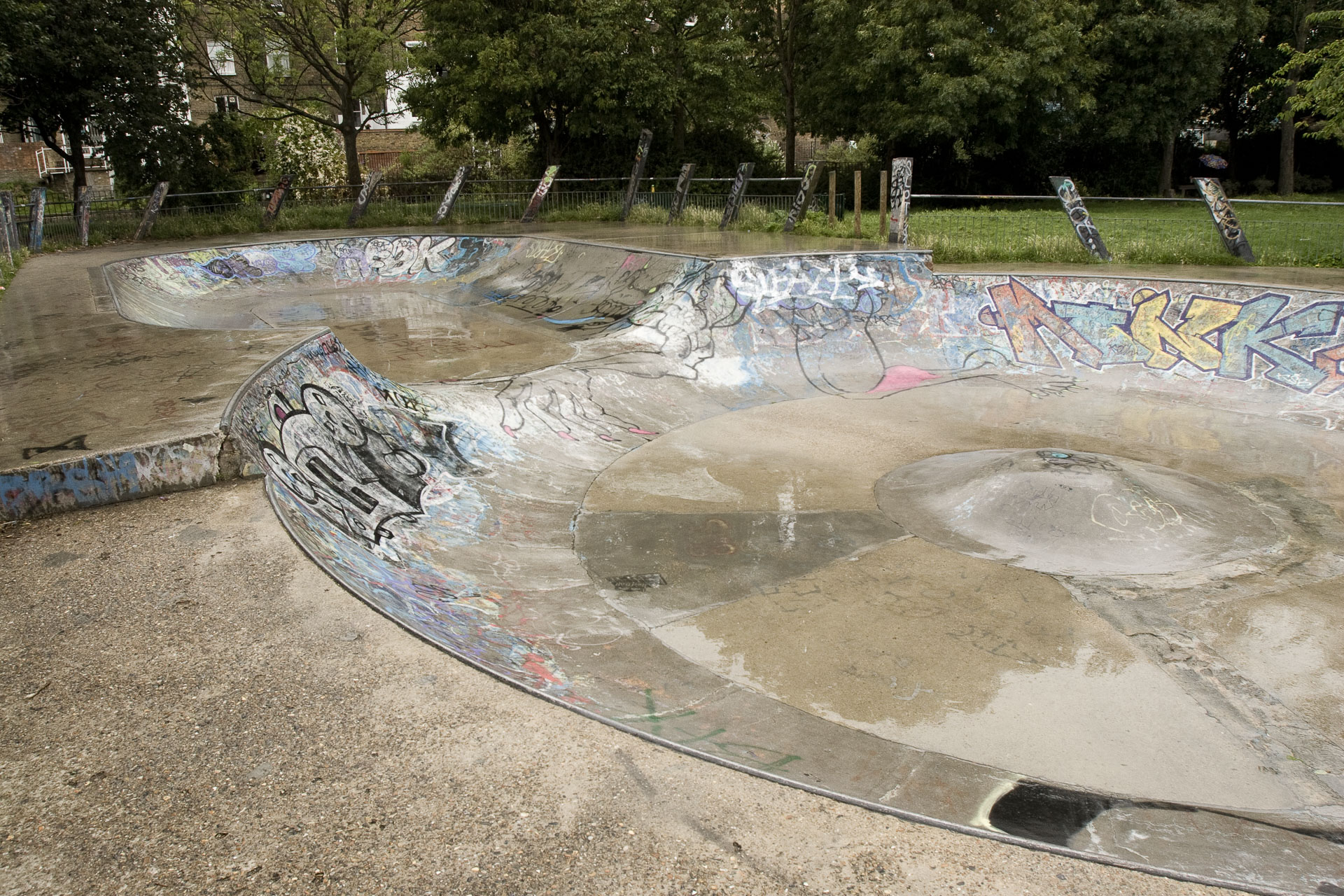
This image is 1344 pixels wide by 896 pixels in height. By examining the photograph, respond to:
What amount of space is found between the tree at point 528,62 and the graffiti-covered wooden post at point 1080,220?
15030 millimetres

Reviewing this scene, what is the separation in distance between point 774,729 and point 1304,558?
497 cm

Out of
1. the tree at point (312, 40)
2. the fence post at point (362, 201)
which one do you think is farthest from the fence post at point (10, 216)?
the tree at point (312, 40)

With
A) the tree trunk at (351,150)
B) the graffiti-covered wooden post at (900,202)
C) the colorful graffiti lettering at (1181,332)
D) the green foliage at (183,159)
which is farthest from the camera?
the tree trunk at (351,150)

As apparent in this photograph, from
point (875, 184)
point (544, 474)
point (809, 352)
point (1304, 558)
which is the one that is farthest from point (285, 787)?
point (875, 184)

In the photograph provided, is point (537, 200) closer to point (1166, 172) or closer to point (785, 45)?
point (785, 45)

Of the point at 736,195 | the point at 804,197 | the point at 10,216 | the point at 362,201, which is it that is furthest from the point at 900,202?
the point at 10,216

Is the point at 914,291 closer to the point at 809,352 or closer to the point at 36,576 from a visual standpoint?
the point at 809,352

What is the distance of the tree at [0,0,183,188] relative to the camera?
22.3 metres

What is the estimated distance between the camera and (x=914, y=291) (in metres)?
12.9

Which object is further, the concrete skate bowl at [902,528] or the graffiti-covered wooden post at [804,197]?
the graffiti-covered wooden post at [804,197]

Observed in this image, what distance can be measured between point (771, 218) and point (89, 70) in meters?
19.1

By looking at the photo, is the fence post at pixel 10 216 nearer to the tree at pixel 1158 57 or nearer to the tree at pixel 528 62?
the tree at pixel 528 62

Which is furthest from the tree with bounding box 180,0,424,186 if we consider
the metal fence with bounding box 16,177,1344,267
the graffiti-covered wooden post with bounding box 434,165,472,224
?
the graffiti-covered wooden post with bounding box 434,165,472,224

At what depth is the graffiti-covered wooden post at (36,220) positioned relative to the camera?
19.4 metres
